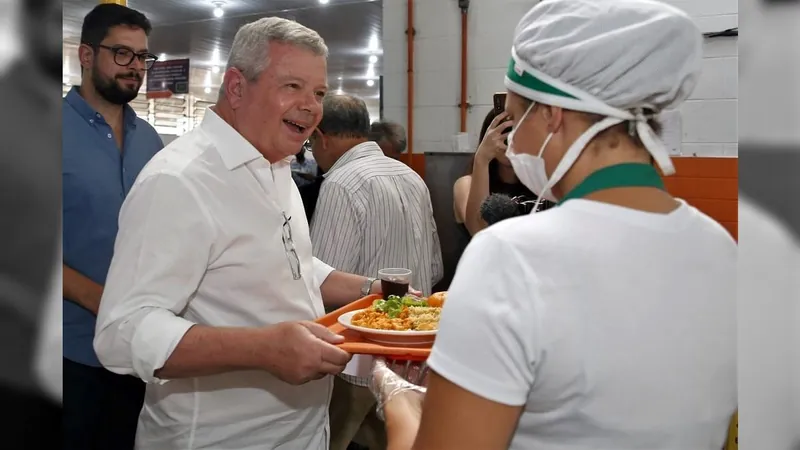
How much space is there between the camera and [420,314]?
141 cm

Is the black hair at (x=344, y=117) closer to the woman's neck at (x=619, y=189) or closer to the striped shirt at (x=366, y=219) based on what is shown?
the striped shirt at (x=366, y=219)

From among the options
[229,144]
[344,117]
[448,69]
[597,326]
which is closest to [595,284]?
[597,326]

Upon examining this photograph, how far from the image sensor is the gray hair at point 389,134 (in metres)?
2.89

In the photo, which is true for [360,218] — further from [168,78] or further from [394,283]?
[168,78]

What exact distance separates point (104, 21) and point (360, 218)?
99 cm

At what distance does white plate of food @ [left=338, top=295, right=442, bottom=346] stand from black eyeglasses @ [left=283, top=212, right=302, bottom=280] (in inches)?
5.7

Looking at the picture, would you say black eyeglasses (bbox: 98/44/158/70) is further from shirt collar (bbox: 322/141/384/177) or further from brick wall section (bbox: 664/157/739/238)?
brick wall section (bbox: 664/157/739/238)

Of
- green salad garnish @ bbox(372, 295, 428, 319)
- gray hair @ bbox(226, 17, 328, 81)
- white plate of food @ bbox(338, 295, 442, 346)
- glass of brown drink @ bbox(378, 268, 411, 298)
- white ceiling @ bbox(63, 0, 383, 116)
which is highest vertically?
white ceiling @ bbox(63, 0, 383, 116)

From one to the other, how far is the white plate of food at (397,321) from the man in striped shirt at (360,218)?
70 centimetres

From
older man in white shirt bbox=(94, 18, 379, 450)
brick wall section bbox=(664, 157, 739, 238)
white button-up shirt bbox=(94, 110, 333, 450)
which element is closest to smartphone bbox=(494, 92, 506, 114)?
older man in white shirt bbox=(94, 18, 379, 450)

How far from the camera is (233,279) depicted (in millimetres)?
1203

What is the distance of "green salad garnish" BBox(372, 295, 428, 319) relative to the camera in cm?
142

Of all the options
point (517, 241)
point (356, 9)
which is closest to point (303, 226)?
point (517, 241)

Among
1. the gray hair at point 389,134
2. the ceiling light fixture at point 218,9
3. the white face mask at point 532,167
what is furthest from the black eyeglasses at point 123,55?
the ceiling light fixture at point 218,9
